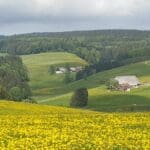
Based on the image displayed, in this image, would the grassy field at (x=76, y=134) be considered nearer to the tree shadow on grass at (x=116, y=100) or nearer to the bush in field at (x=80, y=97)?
the bush in field at (x=80, y=97)

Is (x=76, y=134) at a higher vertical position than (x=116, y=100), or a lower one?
higher

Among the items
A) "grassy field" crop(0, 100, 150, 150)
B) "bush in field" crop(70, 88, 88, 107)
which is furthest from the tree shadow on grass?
"grassy field" crop(0, 100, 150, 150)

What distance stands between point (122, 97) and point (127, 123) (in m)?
128

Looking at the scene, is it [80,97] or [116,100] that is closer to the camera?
[80,97]

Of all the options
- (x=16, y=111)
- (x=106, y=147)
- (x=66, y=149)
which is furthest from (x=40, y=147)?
(x=16, y=111)

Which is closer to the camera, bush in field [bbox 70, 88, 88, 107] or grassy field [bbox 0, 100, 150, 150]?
grassy field [bbox 0, 100, 150, 150]

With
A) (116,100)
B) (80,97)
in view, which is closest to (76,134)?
(80,97)

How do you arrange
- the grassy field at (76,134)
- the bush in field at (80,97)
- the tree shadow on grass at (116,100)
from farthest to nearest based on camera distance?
the tree shadow on grass at (116,100)
the bush in field at (80,97)
the grassy field at (76,134)

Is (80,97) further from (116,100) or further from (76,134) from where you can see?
(76,134)

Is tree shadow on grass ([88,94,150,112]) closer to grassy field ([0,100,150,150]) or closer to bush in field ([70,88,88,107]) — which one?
bush in field ([70,88,88,107])

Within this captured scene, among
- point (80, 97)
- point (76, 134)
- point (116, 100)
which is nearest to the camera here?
point (76, 134)

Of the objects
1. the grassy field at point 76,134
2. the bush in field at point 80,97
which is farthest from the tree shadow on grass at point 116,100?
the grassy field at point 76,134

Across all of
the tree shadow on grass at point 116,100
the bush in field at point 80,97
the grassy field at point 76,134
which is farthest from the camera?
the tree shadow on grass at point 116,100

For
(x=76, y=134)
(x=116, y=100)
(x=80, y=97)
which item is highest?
(x=76, y=134)
